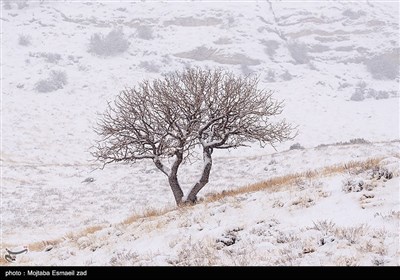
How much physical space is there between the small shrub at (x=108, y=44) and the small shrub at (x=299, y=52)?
34.3 meters

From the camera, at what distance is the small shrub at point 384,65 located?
7575 centimetres

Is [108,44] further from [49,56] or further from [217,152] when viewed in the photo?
[217,152]

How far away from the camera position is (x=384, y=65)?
255ft

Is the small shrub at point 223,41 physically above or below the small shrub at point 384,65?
above

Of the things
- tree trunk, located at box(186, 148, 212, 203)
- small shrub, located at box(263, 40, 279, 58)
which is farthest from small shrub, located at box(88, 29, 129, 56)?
tree trunk, located at box(186, 148, 212, 203)

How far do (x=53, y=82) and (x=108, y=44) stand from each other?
1822 cm

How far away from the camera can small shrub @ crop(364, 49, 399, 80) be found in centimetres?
7575

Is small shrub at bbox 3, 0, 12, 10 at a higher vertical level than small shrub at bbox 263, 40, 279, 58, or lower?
higher

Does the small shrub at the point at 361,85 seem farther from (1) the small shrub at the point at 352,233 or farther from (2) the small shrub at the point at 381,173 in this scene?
(1) the small shrub at the point at 352,233

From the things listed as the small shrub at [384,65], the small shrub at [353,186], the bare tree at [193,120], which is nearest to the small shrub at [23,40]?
the small shrub at [384,65]

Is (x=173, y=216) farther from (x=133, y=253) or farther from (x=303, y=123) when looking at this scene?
(x=303, y=123)

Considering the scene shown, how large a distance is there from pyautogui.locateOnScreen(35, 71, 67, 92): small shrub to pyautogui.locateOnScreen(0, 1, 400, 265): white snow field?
0.28 m

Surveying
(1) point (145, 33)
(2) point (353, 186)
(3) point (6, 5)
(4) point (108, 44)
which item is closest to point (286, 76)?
(1) point (145, 33)

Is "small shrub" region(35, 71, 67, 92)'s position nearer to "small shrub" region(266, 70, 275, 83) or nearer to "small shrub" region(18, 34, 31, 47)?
"small shrub" region(18, 34, 31, 47)
